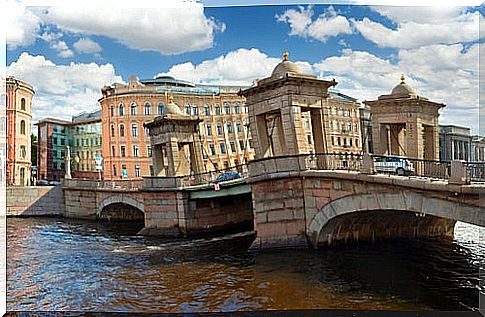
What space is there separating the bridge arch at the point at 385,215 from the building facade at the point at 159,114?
15.0 feet

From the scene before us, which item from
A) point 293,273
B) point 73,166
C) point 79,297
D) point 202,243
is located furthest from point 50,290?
point 73,166

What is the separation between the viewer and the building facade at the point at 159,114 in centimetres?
1630

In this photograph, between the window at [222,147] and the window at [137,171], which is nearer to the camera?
the window at [222,147]

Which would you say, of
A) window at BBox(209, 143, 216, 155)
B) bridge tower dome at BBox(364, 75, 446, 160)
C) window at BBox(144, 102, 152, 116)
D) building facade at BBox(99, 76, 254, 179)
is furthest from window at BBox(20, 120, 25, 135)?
bridge tower dome at BBox(364, 75, 446, 160)

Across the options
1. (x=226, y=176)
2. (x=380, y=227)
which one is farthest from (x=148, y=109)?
(x=380, y=227)

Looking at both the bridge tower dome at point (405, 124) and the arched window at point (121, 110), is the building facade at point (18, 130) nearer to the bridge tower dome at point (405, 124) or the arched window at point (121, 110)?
the arched window at point (121, 110)

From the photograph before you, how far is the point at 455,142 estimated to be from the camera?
40.2 feet

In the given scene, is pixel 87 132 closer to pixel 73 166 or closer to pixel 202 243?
pixel 73 166

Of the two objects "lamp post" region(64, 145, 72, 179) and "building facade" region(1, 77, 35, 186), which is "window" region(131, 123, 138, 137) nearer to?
"building facade" region(1, 77, 35, 186)

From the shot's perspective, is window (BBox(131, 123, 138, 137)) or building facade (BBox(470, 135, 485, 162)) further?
window (BBox(131, 123, 138, 137))

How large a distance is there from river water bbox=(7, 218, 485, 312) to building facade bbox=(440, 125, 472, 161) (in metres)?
2.57

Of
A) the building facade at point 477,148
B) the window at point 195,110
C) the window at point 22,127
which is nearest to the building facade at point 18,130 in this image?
the window at point 22,127

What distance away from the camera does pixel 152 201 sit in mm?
19312

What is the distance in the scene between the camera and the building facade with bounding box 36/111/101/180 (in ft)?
66.2
